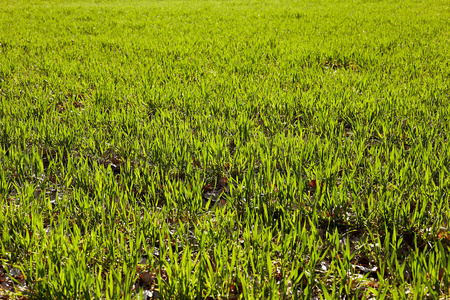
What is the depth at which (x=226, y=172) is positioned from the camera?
241 cm

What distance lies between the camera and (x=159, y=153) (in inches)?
97.9

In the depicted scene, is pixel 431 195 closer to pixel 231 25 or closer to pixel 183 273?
pixel 183 273

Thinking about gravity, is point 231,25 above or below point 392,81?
above

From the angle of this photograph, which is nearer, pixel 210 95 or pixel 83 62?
pixel 210 95

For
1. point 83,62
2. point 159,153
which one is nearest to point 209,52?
point 83,62

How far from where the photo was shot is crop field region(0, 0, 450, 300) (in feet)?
4.90

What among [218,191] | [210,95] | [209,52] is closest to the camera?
[218,191]

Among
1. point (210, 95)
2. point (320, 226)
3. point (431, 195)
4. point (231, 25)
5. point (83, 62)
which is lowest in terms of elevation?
point (320, 226)

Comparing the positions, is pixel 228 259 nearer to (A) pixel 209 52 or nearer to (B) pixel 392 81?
(B) pixel 392 81

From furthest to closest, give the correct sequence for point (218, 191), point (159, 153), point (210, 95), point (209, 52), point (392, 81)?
point (209, 52) < point (392, 81) < point (210, 95) < point (159, 153) < point (218, 191)

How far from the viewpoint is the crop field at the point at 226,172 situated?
1492mm

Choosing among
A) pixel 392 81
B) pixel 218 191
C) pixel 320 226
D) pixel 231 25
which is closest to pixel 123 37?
pixel 231 25

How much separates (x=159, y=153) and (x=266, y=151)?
2.66 ft

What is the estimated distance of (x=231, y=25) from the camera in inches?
357
